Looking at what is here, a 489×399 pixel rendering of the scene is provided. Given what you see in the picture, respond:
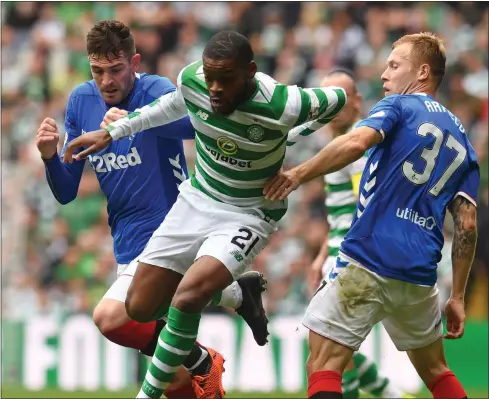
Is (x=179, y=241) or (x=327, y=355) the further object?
(x=179, y=241)

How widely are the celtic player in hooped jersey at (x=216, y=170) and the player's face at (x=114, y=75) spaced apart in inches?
25.2

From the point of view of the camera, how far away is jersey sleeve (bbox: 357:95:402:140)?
5.90 metres

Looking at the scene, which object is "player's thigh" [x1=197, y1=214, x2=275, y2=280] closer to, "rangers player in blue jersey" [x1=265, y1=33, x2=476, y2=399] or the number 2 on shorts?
the number 2 on shorts

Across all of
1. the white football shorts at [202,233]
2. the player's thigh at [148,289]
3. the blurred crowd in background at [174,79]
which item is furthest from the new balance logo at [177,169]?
the blurred crowd in background at [174,79]

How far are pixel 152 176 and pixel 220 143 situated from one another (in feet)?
3.26

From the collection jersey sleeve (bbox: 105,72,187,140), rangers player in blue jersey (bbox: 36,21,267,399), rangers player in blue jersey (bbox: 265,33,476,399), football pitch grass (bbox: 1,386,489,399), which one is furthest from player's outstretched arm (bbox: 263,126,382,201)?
football pitch grass (bbox: 1,386,489,399)

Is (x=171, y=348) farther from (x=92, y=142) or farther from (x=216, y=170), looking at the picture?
(x=92, y=142)

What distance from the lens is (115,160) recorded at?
7211 mm

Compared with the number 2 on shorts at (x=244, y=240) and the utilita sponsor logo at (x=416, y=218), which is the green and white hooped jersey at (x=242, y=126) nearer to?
the number 2 on shorts at (x=244, y=240)

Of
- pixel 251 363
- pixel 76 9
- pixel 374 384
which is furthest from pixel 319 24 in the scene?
pixel 374 384

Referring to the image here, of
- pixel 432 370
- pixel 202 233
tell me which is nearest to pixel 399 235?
pixel 432 370

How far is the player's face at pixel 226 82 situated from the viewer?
605 cm

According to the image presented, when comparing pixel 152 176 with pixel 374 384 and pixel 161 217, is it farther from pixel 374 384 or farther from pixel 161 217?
pixel 374 384

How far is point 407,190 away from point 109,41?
2.24 m
